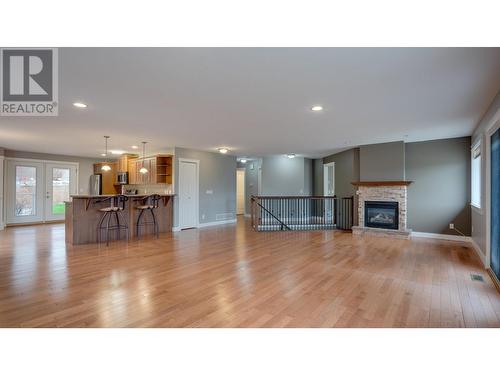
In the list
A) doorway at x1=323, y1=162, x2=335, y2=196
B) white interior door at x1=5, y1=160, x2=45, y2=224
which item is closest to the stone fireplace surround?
doorway at x1=323, y1=162, x2=335, y2=196

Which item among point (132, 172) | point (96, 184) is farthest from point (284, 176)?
point (96, 184)

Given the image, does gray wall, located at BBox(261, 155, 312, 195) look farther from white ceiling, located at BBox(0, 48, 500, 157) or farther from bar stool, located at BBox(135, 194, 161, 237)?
bar stool, located at BBox(135, 194, 161, 237)

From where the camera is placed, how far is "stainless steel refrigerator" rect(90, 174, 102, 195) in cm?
968

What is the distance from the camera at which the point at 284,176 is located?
33.9ft

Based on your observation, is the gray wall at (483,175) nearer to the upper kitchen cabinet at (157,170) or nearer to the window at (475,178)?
the window at (475,178)

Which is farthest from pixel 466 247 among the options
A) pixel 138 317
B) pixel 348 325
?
pixel 138 317

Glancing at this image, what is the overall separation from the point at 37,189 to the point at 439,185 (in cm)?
1251

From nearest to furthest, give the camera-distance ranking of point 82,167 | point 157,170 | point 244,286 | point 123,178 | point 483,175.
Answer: point 244,286
point 483,175
point 157,170
point 123,178
point 82,167

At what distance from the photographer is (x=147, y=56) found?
231 cm

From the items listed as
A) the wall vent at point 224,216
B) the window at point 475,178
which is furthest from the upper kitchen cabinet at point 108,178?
the window at point 475,178

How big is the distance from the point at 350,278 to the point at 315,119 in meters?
2.67

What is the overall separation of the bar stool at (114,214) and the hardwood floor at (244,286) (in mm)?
609

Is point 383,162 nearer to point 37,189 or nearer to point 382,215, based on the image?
point 382,215
